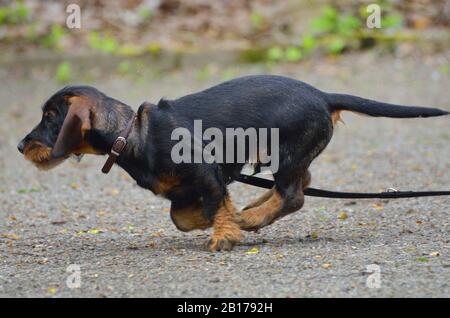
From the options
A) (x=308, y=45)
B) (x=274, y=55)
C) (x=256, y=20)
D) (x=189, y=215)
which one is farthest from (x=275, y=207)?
(x=256, y=20)

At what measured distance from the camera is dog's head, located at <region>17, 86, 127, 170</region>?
5270mm

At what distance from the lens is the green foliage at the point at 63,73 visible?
13172mm

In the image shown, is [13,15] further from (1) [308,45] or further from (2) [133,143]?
(2) [133,143]

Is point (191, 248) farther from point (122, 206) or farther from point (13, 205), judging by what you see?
point (13, 205)

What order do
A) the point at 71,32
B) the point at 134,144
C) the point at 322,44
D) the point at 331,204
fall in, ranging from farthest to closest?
the point at 71,32
the point at 322,44
the point at 331,204
the point at 134,144

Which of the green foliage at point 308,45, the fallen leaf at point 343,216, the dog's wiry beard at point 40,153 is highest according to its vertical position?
the green foliage at point 308,45

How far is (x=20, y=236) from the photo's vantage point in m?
6.09

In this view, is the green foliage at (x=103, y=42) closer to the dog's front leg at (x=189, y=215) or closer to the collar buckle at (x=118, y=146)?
the dog's front leg at (x=189, y=215)

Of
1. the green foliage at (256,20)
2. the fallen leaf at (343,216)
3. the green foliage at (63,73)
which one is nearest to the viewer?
the fallen leaf at (343,216)

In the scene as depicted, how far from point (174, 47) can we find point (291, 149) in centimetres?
864

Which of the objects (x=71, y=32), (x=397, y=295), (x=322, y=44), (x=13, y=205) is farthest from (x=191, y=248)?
(x=71, y=32)

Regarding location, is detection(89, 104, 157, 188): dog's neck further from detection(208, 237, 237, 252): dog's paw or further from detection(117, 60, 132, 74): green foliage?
detection(117, 60, 132, 74): green foliage

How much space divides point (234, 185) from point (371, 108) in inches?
104

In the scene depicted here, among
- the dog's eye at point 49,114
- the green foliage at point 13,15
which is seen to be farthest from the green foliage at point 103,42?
the dog's eye at point 49,114
